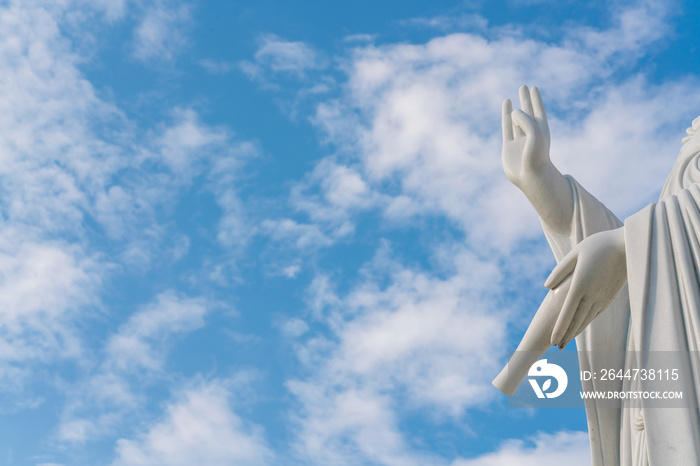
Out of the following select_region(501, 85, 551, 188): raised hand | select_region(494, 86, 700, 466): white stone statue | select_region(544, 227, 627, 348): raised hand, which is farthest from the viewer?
select_region(501, 85, 551, 188): raised hand

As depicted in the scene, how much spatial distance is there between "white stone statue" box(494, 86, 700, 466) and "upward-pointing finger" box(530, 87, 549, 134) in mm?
10

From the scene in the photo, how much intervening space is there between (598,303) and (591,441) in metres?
1.36

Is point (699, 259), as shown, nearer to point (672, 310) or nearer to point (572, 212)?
point (672, 310)

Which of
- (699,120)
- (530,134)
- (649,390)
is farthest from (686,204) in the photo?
(699,120)

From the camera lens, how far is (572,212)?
20.6 ft

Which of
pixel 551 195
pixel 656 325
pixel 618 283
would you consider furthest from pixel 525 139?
pixel 656 325

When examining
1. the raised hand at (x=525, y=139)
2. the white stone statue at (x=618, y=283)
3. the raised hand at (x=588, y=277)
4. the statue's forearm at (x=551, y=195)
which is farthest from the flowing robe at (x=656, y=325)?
the raised hand at (x=525, y=139)

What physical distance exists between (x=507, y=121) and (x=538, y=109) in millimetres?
279

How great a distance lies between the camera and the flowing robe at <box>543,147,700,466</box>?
4070 mm

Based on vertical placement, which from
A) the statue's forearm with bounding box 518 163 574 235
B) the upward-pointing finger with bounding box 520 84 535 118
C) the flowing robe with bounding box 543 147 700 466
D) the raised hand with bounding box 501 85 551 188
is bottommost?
the flowing robe with bounding box 543 147 700 466

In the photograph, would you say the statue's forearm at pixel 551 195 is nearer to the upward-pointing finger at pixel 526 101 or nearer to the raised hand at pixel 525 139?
the raised hand at pixel 525 139

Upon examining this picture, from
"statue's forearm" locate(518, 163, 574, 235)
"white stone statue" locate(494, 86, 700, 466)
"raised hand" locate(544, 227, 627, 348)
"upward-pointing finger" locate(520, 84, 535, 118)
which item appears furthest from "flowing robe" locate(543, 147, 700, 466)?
"upward-pointing finger" locate(520, 84, 535, 118)

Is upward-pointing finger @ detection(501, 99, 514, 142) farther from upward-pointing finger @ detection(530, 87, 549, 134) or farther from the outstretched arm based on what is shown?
upward-pointing finger @ detection(530, 87, 549, 134)

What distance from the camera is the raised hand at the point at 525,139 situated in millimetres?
6074
